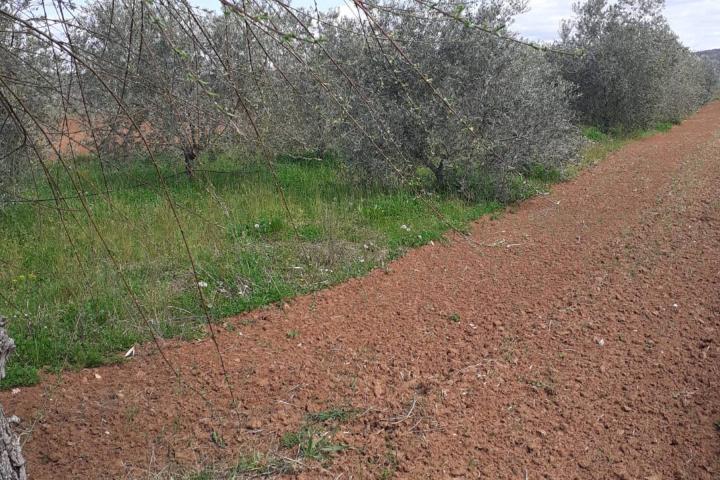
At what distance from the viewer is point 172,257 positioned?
475cm

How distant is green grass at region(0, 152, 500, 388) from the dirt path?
264 mm

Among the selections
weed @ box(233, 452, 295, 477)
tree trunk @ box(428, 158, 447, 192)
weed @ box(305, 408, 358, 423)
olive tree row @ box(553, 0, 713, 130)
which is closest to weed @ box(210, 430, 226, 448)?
weed @ box(233, 452, 295, 477)

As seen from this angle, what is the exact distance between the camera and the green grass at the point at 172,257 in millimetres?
3602

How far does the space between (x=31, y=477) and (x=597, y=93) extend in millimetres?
15537

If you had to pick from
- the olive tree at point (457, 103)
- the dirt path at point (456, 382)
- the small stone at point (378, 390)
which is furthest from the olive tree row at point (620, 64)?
the small stone at point (378, 390)

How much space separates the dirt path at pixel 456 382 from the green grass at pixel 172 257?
264 mm

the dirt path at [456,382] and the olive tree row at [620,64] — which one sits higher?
the olive tree row at [620,64]

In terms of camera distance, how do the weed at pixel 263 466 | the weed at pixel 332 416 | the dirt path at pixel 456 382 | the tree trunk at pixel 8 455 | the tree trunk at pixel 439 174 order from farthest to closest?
the tree trunk at pixel 439 174 < the weed at pixel 332 416 < the dirt path at pixel 456 382 < the weed at pixel 263 466 < the tree trunk at pixel 8 455

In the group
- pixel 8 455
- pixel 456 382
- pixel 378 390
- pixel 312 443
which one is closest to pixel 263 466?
pixel 312 443

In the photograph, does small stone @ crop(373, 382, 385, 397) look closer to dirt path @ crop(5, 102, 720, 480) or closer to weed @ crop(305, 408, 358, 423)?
dirt path @ crop(5, 102, 720, 480)

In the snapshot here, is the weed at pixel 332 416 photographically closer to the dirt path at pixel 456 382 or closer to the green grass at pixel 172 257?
the dirt path at pixel 456 382

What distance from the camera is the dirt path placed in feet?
8.20

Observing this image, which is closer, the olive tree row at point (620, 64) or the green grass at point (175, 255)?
the green grass at point (175, 255)

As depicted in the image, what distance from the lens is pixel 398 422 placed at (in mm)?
2682
